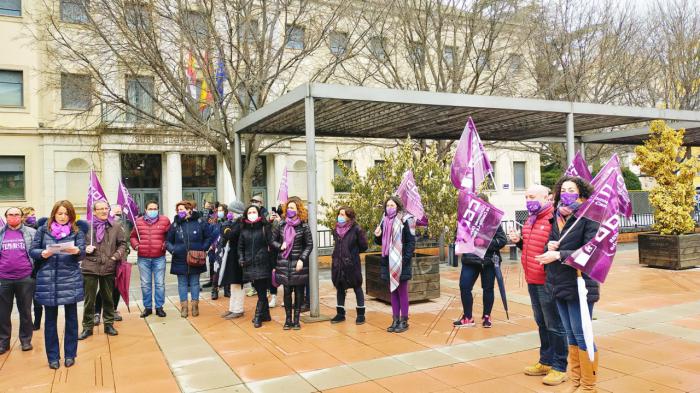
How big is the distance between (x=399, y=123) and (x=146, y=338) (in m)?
6.29

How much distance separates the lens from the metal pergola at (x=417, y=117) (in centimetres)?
789

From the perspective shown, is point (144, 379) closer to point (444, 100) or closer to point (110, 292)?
point (110, 292)

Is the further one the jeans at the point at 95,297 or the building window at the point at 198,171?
the building window at the point at 198,171

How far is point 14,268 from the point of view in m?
6.21

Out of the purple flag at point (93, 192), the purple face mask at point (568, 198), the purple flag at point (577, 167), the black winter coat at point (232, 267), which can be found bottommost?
the black winter coat at point (232, 267)

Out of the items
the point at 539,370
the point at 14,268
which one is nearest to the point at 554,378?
the point at 539,370

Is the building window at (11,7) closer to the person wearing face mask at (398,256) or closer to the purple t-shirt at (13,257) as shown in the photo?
the purple t-shirt at (13,257)

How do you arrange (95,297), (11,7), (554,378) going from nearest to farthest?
1. (554,378)
2. (95,297)
3. (11,7)

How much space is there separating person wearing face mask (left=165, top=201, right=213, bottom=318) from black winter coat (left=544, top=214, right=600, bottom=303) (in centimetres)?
542

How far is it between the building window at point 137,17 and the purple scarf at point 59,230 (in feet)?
20.5

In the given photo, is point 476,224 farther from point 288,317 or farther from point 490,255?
point 288,317

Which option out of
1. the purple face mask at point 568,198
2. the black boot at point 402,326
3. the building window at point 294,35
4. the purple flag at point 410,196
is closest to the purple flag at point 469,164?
the purple flag at point 410,196

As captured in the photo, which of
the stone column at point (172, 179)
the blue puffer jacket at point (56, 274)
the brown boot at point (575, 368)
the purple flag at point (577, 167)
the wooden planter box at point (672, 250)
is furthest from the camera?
the stone column at point (172, 179)

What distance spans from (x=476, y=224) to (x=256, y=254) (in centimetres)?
324
